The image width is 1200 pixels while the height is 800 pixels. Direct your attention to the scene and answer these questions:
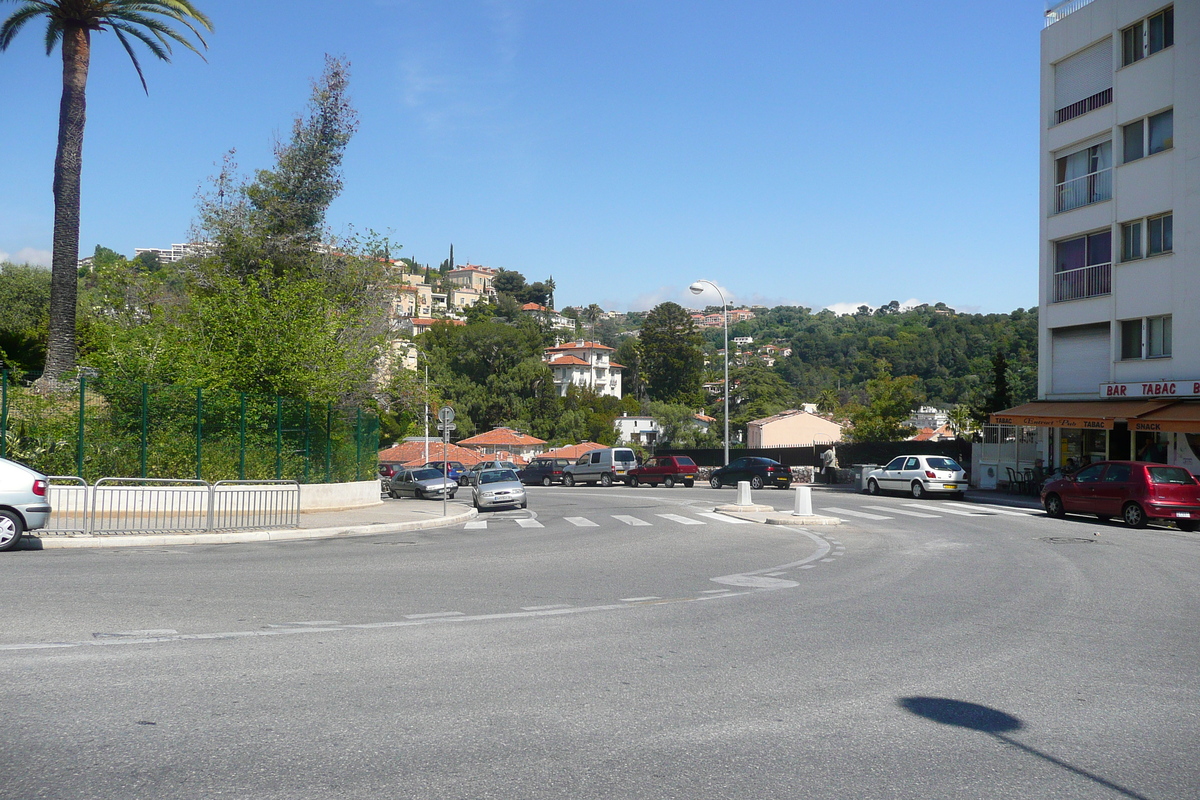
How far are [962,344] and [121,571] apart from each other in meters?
134

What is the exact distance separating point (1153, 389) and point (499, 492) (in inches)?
824

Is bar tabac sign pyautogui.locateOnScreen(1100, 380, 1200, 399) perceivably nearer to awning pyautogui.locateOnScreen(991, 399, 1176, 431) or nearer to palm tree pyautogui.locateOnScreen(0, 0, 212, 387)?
awning pyautogui.locateOnScreen(991, 399, 1176, 431)

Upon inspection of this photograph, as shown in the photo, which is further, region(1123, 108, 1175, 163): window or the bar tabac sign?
region(1123, 108, 1175, 163): window

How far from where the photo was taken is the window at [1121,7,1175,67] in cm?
2952

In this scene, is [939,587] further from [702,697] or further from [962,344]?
[962,344]

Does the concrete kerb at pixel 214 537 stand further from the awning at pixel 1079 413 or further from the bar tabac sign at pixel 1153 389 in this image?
the bar tabac sign at pixel 1153 389

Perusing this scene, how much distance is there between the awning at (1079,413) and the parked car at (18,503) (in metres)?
27.6

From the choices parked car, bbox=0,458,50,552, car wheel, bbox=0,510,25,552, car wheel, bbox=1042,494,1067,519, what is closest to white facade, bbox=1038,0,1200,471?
car wheel, bbox=1042,494,1067,519

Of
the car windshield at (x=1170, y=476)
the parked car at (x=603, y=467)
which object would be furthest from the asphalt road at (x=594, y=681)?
the parked car at (x=603, y=467)

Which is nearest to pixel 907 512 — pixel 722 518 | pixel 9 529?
pixel 722 518

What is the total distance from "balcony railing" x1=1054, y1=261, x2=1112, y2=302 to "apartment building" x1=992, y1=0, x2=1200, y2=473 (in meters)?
0.05

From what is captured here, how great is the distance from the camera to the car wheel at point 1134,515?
20.9 m

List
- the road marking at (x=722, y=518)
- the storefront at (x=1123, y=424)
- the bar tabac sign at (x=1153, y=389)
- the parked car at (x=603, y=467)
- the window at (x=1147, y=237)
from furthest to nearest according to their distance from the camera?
1. the parked car at (x=603, y=467)
2. the window at (x=1147, y=237)
3. the bar tabac sign at (x=1153, y=389)
4. the storefront at (x=1123, y=424)
5. the road marking at (x=722, y=518)

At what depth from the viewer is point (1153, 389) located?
94.9 ft
